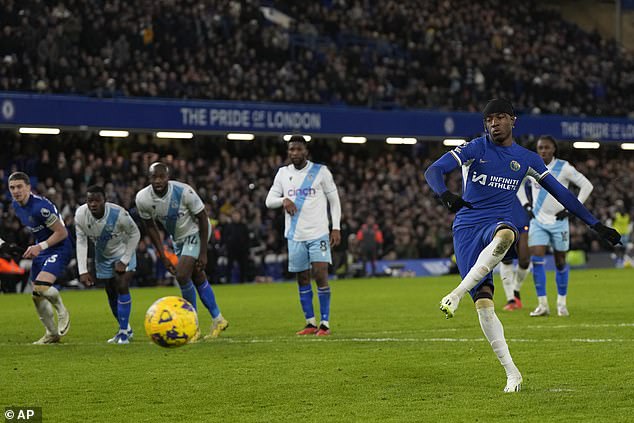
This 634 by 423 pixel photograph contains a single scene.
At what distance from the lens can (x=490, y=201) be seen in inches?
378

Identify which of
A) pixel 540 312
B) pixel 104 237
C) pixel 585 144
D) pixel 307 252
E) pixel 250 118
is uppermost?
pixel 250 118

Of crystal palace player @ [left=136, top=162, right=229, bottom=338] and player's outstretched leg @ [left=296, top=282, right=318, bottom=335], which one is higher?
crystal palace player @ [left=136, top=162, right=229, bottom=338]

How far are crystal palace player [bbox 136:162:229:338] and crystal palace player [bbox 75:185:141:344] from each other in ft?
1.37

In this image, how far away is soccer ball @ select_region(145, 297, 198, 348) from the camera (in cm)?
1029

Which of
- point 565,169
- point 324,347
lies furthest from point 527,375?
point 565,169

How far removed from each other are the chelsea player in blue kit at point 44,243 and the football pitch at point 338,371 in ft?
1.59

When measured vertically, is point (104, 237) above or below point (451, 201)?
below

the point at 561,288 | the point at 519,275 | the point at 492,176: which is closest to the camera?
the point at 492,176

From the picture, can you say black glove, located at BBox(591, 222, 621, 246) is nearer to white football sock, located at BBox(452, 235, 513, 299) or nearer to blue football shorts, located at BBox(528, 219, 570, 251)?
white football sock, located at BBox(452, 235, 513, 299)

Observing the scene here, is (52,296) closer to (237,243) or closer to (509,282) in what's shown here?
(509,282)

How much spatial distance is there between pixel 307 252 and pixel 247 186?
835 inches

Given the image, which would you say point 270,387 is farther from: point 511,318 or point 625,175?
point 625,175

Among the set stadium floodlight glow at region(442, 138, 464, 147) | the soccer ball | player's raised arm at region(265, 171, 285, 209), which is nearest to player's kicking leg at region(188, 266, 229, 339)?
player's raised arm at region(265, 171, 285, 209)
